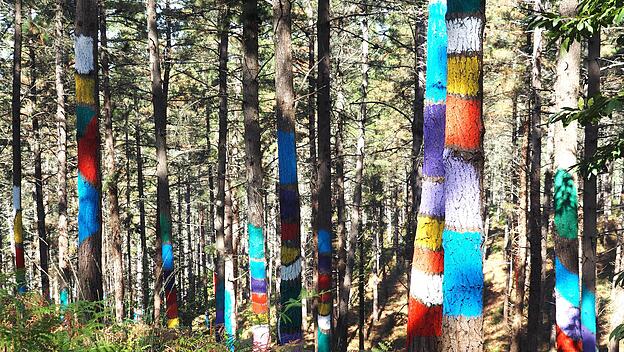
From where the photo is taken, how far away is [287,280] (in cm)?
662

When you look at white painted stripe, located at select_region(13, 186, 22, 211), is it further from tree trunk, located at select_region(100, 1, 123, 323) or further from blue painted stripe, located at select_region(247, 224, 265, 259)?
blue painted stripe, located at select_region(247, 224, 265, 259)

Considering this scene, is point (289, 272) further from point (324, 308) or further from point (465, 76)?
point (465, 76)

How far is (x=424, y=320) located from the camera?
472 cm

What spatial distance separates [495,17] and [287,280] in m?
19.1

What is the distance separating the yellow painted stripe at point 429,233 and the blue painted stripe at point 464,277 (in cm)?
120

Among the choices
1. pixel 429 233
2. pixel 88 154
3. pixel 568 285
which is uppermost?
pixel 88 154

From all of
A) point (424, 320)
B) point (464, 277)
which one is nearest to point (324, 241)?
point (424, 320)

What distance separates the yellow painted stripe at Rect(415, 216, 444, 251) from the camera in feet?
16.1

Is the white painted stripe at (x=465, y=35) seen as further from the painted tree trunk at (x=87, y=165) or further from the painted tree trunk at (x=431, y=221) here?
the painted tree trunk at (x=87, y=165)

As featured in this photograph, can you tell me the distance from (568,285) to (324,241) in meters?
4.70

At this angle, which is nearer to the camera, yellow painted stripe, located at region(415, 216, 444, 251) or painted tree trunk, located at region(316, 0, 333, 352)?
yellow painted stripe, located at region(415, 216, 444, 251)

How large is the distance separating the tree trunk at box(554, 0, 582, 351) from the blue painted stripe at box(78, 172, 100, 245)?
791 centimetres

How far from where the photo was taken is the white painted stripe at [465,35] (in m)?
3.69

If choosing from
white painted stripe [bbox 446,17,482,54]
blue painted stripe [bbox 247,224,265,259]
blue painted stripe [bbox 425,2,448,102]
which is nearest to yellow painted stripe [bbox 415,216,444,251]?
blue painted stripe [bbox 425,2,448,102]
